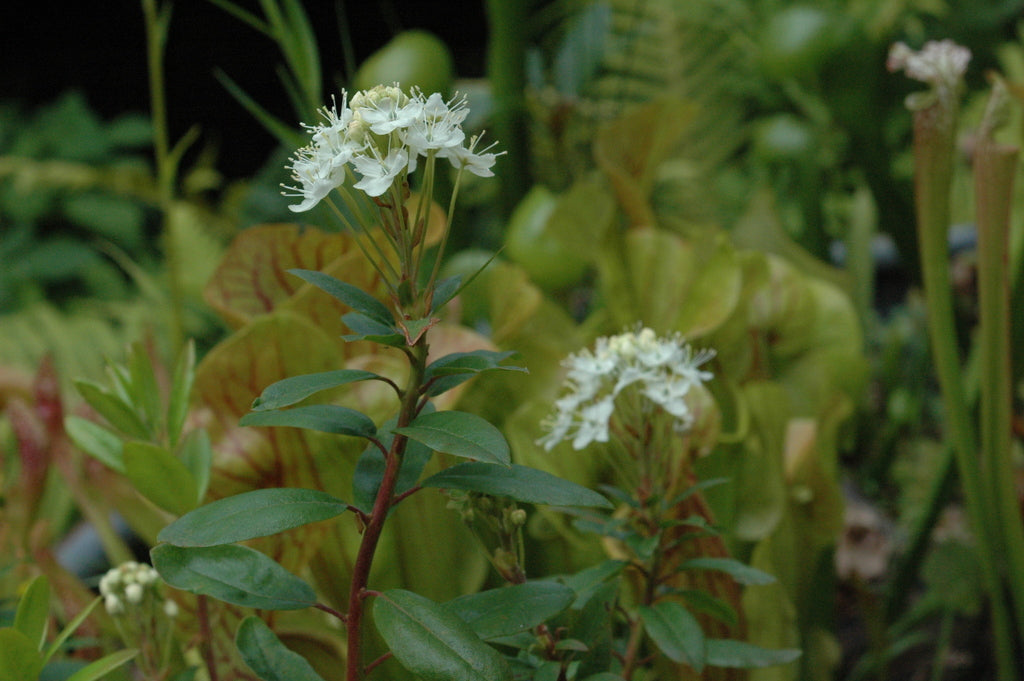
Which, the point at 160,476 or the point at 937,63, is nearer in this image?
the point at 160,476

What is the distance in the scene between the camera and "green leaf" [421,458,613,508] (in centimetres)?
21

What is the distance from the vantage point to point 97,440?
1.01 feet

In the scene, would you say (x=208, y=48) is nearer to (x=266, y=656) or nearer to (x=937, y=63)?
(x=937, y=63)

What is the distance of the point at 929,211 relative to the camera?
0.41 meters

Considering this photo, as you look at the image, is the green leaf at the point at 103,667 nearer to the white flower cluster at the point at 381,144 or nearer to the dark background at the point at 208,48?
the white flower cluster at the point at 381,144

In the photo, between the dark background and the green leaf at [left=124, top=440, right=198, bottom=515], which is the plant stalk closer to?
the green leaf at [left=124, top=440, right=198, bottom=515]

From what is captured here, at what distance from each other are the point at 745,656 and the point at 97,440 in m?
0.25

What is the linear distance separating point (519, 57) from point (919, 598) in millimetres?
530

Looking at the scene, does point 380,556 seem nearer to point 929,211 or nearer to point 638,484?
point 638,484

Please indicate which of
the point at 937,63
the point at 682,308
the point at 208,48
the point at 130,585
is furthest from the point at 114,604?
the point at 208,48

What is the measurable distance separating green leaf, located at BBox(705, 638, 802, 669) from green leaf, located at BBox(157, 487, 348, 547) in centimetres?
15

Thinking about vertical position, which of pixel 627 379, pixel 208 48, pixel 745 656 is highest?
pixel 208 48

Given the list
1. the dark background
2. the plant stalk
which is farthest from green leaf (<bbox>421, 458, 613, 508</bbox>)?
the dark background

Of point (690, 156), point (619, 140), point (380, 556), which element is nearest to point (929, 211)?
point (619, 140)
